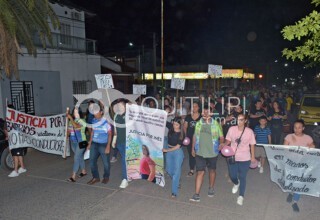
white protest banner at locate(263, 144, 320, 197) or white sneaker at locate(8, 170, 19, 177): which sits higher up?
white protest banner at locate(263, 144, 320, 197)

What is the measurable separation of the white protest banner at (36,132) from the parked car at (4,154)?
1.30 feet

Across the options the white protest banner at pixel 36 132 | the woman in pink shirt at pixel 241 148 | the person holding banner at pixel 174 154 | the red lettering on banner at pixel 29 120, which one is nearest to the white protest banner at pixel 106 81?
the white protest banner at pixel 36 132

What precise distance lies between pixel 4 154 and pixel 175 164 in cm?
473

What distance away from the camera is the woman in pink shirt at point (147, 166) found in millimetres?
6207

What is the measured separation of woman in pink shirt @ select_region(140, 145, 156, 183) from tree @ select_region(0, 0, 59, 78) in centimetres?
567

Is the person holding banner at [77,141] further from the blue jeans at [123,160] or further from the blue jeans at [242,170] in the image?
the blue jeans at [242,170]

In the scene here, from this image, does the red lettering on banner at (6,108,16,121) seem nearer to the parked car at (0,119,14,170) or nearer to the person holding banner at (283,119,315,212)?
the parked car at (0,119,14,170)

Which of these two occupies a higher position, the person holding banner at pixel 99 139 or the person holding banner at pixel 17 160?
the person holding banner at pixel 99 139

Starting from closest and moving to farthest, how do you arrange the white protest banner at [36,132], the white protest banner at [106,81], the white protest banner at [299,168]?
1. the white protest banner at [299,168]
2. the white protest banner at [36,132]
3. the white protest banner at [106,81]

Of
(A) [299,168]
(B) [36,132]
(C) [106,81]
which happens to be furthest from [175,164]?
(C) [106,81]

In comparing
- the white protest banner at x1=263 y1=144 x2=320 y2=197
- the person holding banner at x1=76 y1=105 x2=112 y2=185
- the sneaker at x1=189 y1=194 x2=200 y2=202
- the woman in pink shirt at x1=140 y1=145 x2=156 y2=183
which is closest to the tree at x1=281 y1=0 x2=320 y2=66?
the white protest banner at x1=263 y1=144 x2=320 y2=197

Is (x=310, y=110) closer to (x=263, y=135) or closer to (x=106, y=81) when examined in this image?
(x=263, y=135)

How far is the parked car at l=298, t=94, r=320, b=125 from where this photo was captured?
12.7 meters

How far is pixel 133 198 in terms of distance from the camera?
5965mm
